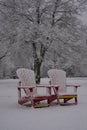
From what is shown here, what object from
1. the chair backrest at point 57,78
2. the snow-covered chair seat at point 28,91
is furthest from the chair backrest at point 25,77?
the chair backrest at point 57,78

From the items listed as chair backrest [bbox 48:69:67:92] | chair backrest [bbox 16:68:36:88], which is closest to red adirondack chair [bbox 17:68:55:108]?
chair backrest [bbox 16:68:36:88]

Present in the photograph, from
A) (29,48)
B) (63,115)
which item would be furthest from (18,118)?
(29,48)

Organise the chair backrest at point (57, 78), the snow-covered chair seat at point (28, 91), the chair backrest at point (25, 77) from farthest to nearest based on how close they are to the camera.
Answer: the chair backrest at point (57, 78), the chair backrest at point (25, 77), the snow-covered chair seat at point (28, 91)

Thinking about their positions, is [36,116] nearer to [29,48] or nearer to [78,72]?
[29,48]

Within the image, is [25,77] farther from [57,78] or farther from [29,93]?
[57,78]

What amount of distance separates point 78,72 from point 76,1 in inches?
1127

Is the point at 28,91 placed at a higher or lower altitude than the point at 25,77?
lower

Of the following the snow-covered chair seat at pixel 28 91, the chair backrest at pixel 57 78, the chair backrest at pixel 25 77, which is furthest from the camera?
the chair backrest at pixel 57 78

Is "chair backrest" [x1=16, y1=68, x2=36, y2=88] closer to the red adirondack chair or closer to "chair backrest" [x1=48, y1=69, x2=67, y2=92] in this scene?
the red adirondack chair

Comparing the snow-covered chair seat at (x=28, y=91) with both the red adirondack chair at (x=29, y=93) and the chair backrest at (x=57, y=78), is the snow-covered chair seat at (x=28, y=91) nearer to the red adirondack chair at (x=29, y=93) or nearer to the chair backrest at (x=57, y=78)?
the red adirondack chair at (x=29, y=93)

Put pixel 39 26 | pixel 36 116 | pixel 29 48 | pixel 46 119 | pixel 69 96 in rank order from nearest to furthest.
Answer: pixel 46 119 → pixel 36 116 → pixel 69 96 → pixel 39 26 → pixel 29 48

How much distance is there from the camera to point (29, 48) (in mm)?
26109

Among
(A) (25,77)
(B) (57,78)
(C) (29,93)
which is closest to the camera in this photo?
(C) (29,93)

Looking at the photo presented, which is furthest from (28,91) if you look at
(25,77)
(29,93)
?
(25,77)
